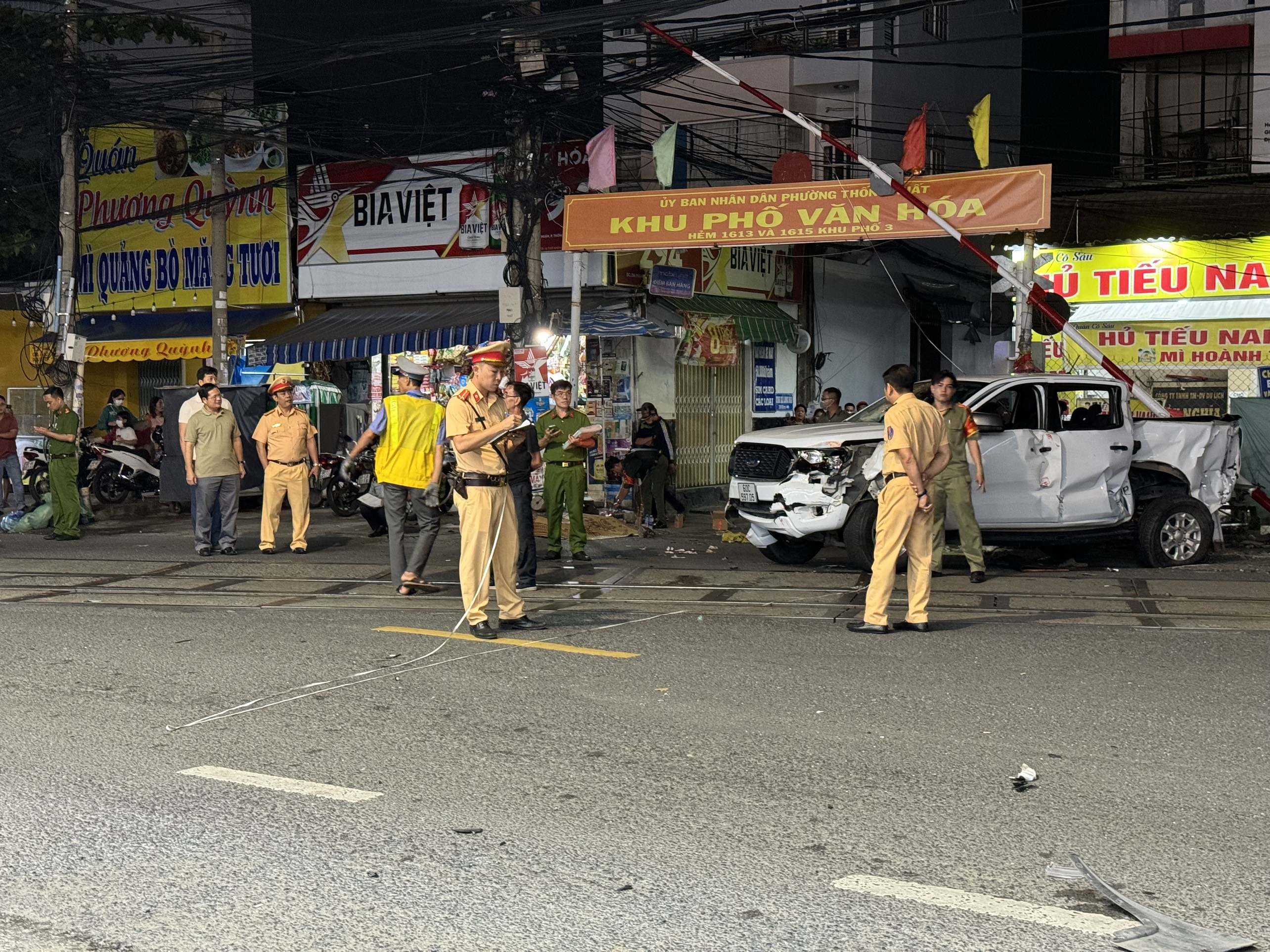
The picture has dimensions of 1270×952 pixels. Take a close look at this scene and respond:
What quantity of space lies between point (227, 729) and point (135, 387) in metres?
22.2

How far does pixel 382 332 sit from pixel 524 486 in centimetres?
1044

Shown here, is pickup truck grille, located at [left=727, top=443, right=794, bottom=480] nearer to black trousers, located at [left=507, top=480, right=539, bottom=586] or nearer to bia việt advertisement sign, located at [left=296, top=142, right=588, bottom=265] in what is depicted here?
black trousers, located at [left=507, top=480, right=539, bottom=586]

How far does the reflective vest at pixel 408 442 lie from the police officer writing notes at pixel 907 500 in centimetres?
400

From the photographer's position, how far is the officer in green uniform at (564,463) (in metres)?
13.6

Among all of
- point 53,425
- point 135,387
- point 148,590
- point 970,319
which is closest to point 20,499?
point 53,425

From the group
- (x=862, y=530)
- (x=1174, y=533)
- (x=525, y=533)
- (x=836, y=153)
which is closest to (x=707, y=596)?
(x=525, y=533)

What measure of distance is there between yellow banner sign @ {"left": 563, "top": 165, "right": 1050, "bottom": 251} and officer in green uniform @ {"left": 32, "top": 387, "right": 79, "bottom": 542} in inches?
239

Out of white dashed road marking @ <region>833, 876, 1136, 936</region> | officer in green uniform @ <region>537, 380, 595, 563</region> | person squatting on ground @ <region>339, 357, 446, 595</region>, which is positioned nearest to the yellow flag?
officer in green uniform @ <region>537, 380, 595, 563</region>

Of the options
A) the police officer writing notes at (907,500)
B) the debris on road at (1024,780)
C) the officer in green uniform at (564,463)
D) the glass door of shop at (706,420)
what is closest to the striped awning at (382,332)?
the glass door of shop at (706,420)

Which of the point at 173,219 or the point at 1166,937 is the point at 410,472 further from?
the point at 173,219

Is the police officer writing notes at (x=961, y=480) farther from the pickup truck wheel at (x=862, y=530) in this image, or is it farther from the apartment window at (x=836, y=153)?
the apartment window at (x=836, y=153)

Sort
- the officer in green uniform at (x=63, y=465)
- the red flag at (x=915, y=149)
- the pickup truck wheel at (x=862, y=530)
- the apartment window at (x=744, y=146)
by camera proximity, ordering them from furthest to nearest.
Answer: the apartment window at (x=744, y=146) → the officer in green uniform at (x=63, y=465) → the red flag at (x=915, y=149) → the pickup truck wheel at (x=862, y=530)

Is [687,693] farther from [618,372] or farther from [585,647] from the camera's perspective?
[618,372]

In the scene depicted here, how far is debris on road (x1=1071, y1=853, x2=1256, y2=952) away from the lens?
3975 millimetres
